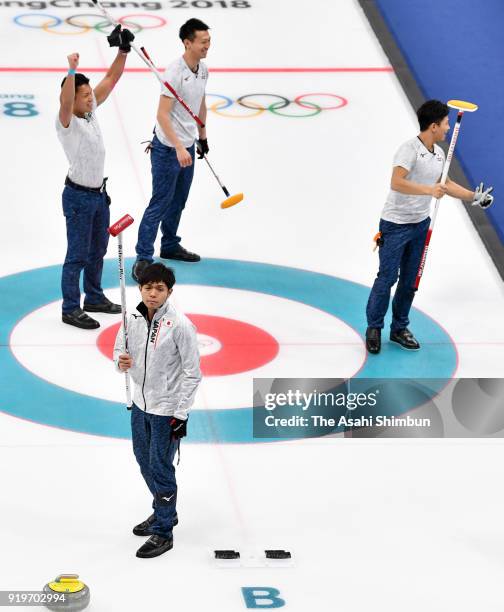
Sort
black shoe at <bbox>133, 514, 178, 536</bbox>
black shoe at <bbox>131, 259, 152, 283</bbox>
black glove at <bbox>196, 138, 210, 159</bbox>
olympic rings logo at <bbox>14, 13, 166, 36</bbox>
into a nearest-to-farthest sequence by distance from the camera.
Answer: black shoe at <bbox>133, 514, 178, 536</bbox>, black shoe at <bbox>131, 259, 152, 283</bbox>, black glove at <bbox>196, 138, 210, 159</bbox>, olympic rings logo at <bbox>14, 13, 166, 36</bbox>

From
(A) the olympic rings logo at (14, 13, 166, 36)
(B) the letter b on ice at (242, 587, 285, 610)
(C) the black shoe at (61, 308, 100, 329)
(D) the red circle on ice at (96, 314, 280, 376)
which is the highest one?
(A) the olympic rings logo at (14, 13, 166, 36)

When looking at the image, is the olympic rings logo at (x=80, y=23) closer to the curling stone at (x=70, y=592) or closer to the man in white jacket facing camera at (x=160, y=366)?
the man in white jacket facing camera at (x=160, y=366)

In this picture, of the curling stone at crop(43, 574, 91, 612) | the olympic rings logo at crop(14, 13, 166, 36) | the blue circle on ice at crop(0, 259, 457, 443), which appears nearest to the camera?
the curling stone at crop(43, 574, 91, 612)

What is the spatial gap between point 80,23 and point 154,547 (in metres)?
9.86

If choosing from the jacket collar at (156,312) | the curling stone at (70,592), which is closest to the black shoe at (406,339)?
the jacket collar at (156,312)

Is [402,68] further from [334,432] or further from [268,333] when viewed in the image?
[334,432]

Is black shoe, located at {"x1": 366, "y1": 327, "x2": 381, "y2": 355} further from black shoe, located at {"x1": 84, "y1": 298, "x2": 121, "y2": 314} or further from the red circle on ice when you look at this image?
black shoe, located at {"x1": 84, "y1": 298, "x2": 121, "y2": 314}

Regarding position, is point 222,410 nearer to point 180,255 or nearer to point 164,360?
point 164,360

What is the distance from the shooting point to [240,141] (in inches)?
551

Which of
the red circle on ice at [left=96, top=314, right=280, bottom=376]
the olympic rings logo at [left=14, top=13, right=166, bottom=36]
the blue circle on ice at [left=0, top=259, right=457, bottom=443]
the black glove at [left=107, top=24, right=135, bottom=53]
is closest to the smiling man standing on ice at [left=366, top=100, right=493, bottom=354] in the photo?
the blue circle on ice at [left=0, top=259, right=457, bottom=443]

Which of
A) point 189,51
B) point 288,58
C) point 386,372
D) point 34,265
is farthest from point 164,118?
point 288,58

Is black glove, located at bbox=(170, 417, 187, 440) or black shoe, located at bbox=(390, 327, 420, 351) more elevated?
black glove, located at bbox=(170, 417, 187, 440)

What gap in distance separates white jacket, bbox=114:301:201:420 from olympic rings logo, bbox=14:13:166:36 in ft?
30.3

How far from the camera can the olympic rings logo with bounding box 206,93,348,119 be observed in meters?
14.6
